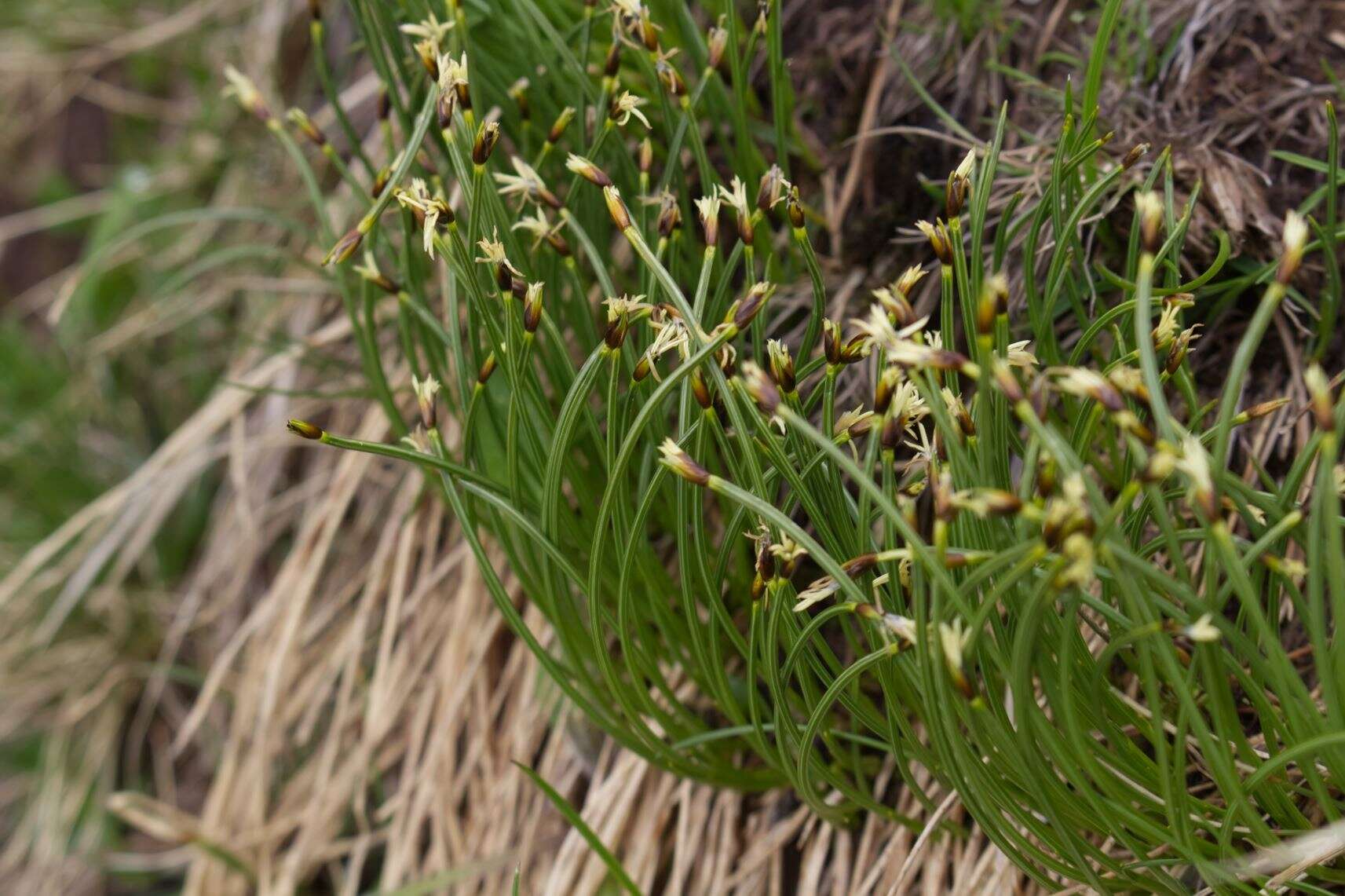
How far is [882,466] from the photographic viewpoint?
794mm

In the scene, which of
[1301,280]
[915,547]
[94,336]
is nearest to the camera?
[915,547]

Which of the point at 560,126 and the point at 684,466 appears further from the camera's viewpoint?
the point at 560,126

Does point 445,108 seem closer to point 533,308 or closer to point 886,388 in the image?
point 533,308

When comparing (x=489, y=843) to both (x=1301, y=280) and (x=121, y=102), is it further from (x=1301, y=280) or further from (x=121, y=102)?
(x=121, y=102)

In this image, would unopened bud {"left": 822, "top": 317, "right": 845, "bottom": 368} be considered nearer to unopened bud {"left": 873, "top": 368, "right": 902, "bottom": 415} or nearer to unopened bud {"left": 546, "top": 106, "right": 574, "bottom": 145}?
unopened bud {"left": 873, "top": 368, "right": 902, "bottom": 415}

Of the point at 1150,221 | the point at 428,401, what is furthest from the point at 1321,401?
the point at 428,401

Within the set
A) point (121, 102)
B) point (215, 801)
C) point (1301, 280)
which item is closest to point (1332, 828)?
point (1301, 280)

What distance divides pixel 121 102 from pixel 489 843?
1.48m

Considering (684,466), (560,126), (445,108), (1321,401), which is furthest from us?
(560,126)

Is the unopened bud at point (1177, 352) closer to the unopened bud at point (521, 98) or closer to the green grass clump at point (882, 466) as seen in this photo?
the green grass clump at point (882, 466)

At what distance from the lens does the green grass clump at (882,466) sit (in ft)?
1.89

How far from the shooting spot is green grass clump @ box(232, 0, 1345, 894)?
575 mm

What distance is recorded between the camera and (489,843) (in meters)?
1.11

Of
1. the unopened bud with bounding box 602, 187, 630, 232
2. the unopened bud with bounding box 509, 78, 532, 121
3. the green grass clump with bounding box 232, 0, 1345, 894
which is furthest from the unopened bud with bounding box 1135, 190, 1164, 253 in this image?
the unopened bud with bounding box 509, 78, 532, 121
